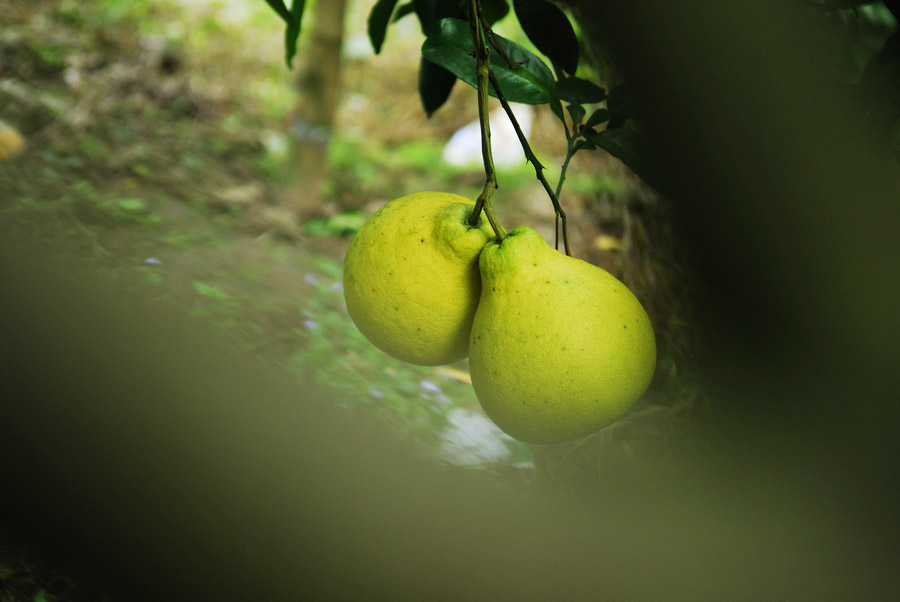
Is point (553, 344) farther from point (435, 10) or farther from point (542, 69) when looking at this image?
point (435, 10)

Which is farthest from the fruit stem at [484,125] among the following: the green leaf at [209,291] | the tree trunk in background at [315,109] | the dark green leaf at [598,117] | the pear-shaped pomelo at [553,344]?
the tree trunk in background at [315,109]

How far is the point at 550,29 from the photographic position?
0.80 metres

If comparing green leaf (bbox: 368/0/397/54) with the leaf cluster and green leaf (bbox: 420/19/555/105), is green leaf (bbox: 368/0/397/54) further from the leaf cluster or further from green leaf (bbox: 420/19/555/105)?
green leaf (bbox: 420/19/555/105)

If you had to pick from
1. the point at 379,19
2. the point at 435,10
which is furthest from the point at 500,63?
the point at 379,19

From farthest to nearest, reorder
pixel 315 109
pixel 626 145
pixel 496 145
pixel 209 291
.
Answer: pixel 496 145 < pixel 315 109 < pixel 209 291 < pixel 626 145

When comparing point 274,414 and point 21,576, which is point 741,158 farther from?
point 21,576

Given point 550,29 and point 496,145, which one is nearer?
point 550,29

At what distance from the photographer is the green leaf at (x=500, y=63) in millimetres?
716

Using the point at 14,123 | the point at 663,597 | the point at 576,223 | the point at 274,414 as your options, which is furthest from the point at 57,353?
the point at 14,123

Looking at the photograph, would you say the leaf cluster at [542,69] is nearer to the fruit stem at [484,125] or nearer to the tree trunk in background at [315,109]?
the fruit stem at [484,125]

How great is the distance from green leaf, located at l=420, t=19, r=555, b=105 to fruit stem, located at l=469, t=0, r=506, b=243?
0.04m

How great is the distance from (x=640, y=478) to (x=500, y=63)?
477 millimetres

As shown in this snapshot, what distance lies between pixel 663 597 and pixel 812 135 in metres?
0.30

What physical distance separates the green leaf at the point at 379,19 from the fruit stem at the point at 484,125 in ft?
0.96
